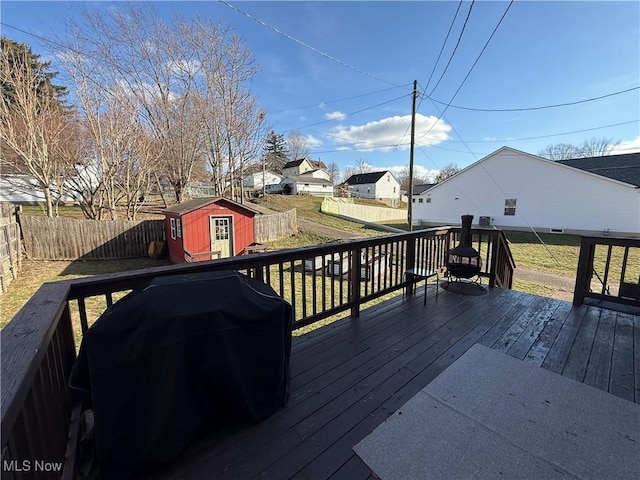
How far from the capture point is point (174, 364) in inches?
51.9

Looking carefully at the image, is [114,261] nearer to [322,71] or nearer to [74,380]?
[322,71]

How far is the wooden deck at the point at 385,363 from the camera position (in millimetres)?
1443

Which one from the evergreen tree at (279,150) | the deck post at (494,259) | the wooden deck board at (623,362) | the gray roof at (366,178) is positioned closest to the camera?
the wooden deck board at (623,362)

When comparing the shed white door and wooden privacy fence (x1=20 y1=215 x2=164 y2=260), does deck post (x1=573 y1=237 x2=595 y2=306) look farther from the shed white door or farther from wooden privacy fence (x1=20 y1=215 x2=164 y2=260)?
wooden privacy fence (x1=20 y1=215 x2=164 y2=260)

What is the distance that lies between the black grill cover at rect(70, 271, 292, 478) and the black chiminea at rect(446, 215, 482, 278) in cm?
325

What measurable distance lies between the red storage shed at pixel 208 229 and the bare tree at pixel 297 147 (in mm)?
34815

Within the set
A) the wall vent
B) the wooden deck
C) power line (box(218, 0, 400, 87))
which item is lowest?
the wooden deck

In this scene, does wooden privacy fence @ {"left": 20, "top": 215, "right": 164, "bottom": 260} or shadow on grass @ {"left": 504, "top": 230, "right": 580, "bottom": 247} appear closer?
wooden privacy fence @ {"left": 20, "top": 215, "right": 164, "bottom": 260}

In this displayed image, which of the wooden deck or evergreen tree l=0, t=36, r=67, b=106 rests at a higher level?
evergreen tree l=0, t=36, r=67, b=106

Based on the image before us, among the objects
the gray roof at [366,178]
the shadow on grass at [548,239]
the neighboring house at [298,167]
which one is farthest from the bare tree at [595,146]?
the neighboring house at [298,167]

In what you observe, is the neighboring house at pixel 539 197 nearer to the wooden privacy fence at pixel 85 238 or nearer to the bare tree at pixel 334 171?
the wooden privacy fence at pixel 85 238

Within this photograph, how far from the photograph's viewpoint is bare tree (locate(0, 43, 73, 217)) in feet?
26.5

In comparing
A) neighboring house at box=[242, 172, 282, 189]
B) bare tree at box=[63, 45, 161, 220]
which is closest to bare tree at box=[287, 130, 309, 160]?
neighboring house at box=[242, 172, 282, 189]

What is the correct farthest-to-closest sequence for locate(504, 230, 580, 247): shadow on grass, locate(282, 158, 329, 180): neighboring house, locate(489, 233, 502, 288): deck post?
locate(282, 158, 329, 180): neighboring house, locate(504, 230, 580, 247): shadow on grass, locate(489, 233, 502, 288): deck post
